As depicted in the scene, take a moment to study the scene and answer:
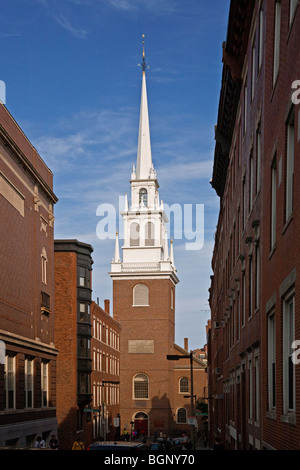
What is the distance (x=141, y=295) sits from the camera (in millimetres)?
87688

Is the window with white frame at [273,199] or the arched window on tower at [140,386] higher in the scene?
the window with white frame at [273,199]

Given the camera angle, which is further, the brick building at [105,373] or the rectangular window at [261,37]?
the brick building at [105,373]

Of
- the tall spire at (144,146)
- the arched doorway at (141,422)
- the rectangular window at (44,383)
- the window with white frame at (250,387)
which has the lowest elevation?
the arched doorway at (141,422)

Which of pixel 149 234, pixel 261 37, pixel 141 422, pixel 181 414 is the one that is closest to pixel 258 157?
pixel 261 37

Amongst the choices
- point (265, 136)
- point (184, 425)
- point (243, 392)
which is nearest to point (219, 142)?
point (243, 392)

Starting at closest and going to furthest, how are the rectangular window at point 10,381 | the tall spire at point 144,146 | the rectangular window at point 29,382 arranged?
the rectangular window at point 10,381
the rectangular window at point 29,382
the tall spire at point 144,146

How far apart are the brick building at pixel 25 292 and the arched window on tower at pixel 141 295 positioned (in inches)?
1900

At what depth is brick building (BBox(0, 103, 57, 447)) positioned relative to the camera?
2927 centimetres

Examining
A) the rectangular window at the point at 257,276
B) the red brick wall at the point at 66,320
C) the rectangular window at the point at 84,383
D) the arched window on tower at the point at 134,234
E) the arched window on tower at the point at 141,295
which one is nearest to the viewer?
the rectangular window at the point at 257,276

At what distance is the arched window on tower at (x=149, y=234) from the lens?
3538 inches

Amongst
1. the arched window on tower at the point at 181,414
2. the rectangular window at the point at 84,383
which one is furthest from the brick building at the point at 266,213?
the arched window on tower at the point at 181,414

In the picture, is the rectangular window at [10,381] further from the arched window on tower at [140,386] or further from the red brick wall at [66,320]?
the arched window on tower at [140,386]
